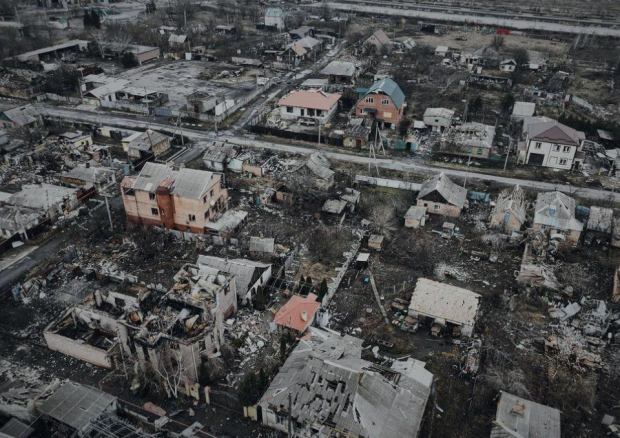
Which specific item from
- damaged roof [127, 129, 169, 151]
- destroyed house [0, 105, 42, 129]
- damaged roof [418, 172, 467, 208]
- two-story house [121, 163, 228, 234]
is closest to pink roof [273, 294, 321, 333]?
two-story house [121, 163, 228, 234]

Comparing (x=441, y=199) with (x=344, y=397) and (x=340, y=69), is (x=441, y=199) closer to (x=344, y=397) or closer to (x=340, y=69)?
(x=344, y=397)

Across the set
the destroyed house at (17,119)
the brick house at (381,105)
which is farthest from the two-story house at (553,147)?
the destroyed house at (17,119)

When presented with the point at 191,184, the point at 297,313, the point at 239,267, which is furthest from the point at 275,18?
the point at 297,313

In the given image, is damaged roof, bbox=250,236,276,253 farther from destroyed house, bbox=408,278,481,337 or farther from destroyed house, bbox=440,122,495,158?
destroyed house, bbox=440,122,495,158

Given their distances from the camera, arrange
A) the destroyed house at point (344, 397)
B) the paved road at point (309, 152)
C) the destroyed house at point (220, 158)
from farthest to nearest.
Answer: the destroyed house at point (220, 158) → the paved road at point (309, 152) → the destroyed house at point (344, 397)

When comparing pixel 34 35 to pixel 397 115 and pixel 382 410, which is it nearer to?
pixel 397 115

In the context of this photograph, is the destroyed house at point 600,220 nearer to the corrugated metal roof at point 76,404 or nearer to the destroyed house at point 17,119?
the corrugated metal roof at point 76,404
